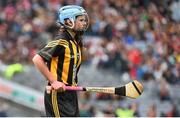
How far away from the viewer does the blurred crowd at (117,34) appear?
540 inches

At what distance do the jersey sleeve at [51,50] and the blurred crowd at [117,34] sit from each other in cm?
597

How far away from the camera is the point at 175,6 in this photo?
50.1 ft

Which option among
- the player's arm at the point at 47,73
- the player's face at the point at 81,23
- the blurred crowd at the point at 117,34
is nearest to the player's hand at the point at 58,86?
the player's arm at the point at 47,73

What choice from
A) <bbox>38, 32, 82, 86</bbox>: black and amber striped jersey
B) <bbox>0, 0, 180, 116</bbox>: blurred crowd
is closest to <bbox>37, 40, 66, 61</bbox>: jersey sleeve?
<bbox>38, 32, 82, 86</bbox>: black and amber striped jersey

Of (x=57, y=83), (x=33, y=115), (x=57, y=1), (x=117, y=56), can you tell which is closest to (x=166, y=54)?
(x=117, y=56)

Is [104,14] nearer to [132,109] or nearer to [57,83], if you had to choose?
[132,109]

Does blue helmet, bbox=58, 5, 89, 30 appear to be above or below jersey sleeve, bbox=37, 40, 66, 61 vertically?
above

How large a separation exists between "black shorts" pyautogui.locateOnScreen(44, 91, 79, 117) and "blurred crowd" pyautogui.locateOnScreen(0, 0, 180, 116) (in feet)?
Answer: 18.8

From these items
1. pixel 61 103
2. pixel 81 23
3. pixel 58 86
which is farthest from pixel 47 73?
pixel 81 23

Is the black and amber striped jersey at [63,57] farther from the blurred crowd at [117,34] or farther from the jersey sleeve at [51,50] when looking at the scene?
the blurred crowd at [117,34]

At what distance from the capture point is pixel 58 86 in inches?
257

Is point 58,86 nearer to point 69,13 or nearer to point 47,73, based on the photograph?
point 47,73

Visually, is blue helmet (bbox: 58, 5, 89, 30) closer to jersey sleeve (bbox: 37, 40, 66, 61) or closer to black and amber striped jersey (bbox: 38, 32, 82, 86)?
black and amber striped jersey (bbox: 38, 32, 82, 86)

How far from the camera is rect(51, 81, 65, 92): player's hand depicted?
6531 millimetres
